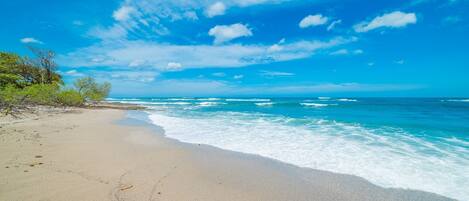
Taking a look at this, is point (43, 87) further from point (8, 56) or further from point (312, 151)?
point (312, 151)

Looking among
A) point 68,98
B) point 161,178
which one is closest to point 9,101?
point 161,178

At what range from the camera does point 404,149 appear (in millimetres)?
7051

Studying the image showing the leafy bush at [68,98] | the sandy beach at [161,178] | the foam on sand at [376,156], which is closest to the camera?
the sandy beach at [161,178]

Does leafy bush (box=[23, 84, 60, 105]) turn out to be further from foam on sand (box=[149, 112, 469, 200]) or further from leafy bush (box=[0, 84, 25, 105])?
foam on sand (box=[149, 112, 469, 200])

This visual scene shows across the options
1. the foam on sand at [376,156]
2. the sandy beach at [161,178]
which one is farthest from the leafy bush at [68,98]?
the foam on sand at [376,156]

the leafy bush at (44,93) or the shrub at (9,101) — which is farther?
the leafy bush at (44,93)

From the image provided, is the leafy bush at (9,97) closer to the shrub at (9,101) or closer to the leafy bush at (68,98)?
the shrub at (9,101)

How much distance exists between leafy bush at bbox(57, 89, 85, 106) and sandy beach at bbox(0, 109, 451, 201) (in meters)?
21.1

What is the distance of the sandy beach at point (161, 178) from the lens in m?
3.61

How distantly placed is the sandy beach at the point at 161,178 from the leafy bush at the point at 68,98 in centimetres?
2109

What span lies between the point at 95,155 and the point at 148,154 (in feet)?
4.05

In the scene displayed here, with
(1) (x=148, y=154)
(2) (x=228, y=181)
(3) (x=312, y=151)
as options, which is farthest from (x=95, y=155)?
(3) (x=312, y=151)

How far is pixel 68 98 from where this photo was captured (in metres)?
24.9

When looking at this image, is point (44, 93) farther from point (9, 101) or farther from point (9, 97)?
point (9, 101)
